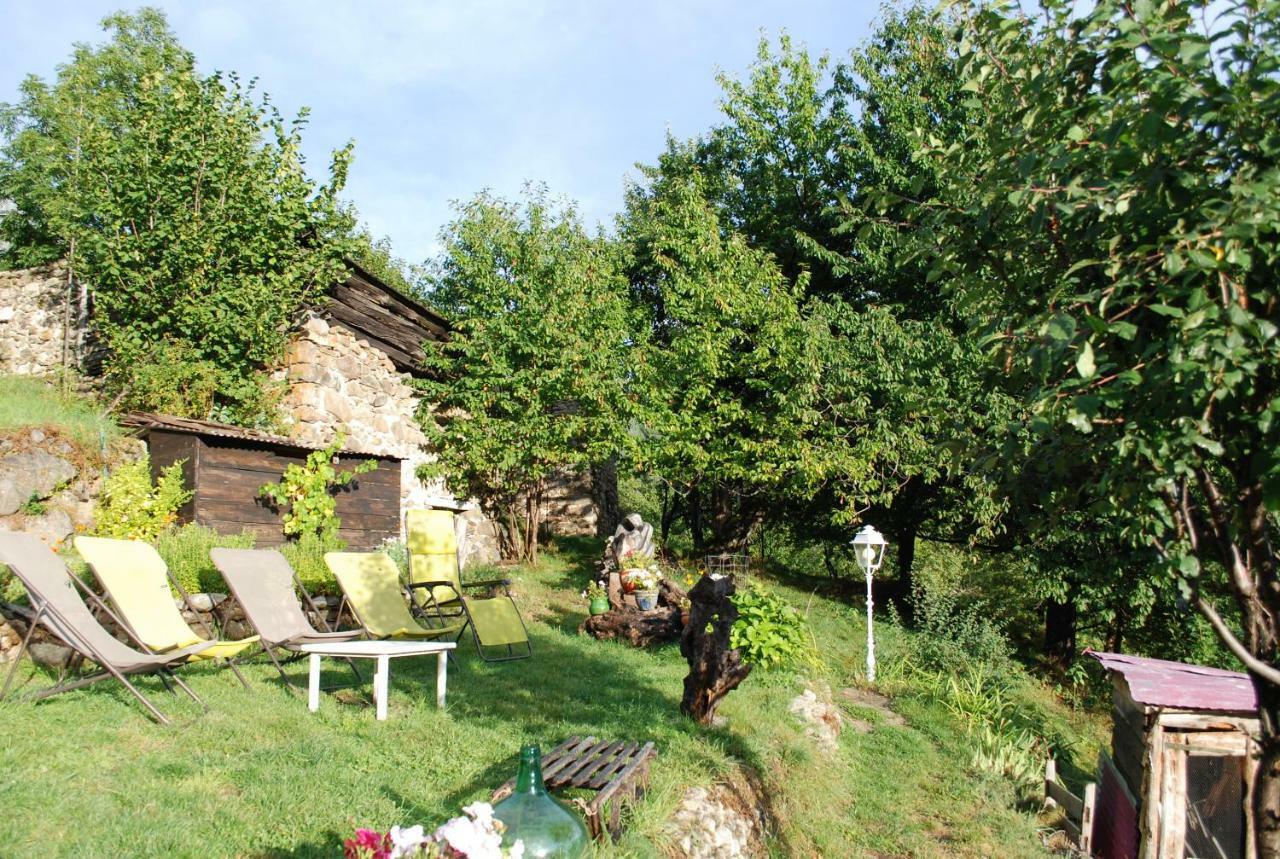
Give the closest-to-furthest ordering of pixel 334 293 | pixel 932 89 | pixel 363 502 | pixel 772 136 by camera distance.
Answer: pixel 363 502 → pixel 334 293 → pixel 932 89 → pixel 772 136

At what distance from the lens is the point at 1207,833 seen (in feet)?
21.3

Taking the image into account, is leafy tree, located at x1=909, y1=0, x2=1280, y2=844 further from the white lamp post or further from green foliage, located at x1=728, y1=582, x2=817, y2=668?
the white lamp post

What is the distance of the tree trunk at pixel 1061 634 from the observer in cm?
1215

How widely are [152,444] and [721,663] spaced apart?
5323mm

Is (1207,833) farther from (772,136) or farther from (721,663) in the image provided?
(772,136)

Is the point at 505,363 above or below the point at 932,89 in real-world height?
below

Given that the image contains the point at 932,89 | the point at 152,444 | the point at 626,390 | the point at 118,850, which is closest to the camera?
the point at 118,850

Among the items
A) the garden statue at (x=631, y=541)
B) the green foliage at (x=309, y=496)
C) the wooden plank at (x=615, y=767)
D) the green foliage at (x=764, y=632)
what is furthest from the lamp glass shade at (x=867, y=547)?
the wooden plank at (x=615, y=767)

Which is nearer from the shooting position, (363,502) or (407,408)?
(363,502)

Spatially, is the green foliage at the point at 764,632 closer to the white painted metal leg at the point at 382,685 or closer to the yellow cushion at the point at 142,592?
the white painted metal leg at the point at 382,685

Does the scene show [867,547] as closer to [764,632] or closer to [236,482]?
[764,632]

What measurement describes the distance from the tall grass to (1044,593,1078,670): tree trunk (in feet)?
38.1

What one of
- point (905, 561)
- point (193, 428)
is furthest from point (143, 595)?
point (905, 561)

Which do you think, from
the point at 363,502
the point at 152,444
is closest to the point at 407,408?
the point at 363,502
